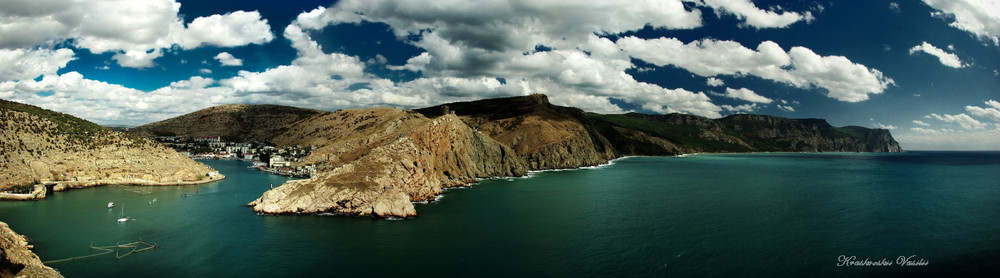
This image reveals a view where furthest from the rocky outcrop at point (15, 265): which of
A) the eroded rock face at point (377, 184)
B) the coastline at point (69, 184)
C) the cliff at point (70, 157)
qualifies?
the cliff at point (70, 157)

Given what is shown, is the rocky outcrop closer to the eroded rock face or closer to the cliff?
the eroded rock face

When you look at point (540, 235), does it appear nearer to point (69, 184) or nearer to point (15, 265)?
point (15, 265)

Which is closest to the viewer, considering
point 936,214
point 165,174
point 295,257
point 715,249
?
point 295,257

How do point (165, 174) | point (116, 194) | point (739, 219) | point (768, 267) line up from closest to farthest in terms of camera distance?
point (768, 267), point (739, 219), point (116, 194), point (165, 174)

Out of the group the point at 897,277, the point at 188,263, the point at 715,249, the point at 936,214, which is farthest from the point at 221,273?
the point at 936,214

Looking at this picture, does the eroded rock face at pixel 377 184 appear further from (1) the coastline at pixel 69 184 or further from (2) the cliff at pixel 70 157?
(2) the cliff at pixel 70 157

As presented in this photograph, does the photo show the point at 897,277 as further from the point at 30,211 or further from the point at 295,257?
the point at 30,211
